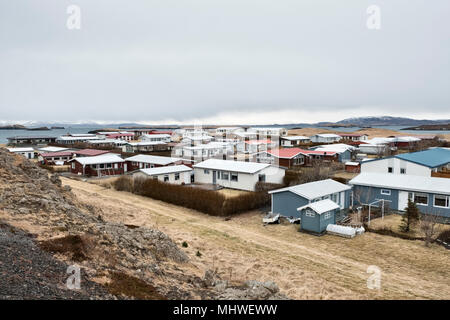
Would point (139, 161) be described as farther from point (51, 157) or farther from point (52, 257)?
point (52, 257)

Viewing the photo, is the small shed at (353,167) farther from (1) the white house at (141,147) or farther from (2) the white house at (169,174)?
(1) the white house at (141,147)

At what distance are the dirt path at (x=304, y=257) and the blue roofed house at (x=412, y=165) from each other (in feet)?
53.2

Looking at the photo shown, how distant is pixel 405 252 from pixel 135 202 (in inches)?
748

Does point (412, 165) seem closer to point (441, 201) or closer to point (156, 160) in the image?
point (441, 201)

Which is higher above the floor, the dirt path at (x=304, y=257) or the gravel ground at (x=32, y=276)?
the gravel ground at (x=32, y=276)

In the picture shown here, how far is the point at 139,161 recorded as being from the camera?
39.0 m

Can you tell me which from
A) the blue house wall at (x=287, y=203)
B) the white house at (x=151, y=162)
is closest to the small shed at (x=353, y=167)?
the white house at (x=151, y=162)

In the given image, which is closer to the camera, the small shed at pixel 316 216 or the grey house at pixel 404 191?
the small shed at pixel 316 216

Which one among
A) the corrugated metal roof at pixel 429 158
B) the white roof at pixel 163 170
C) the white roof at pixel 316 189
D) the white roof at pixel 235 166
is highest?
the corrugated metal roof at pixel 429 158

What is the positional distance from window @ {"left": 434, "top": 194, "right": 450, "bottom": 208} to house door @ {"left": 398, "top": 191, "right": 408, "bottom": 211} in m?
1.79

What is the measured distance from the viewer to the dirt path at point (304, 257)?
471 inches

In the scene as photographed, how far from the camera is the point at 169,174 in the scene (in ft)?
107

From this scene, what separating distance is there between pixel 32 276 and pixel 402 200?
2300 centimetres
